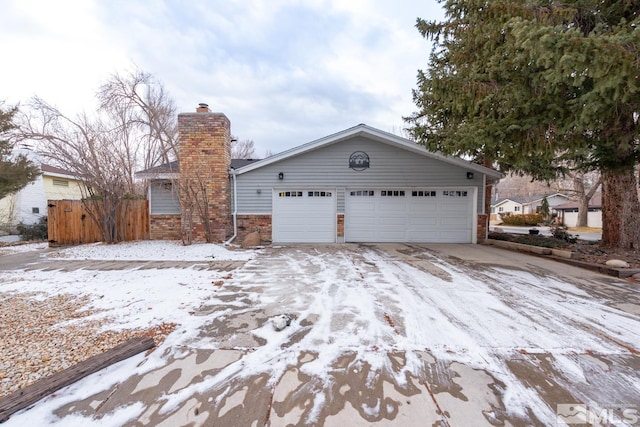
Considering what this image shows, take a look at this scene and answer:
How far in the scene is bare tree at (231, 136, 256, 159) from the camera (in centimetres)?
2508

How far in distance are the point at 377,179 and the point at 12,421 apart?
8588 mm

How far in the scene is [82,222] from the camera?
28.5ft

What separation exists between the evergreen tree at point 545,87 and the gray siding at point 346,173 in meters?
1.55

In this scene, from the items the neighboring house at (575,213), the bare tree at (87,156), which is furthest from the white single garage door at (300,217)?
the neighboring house at (575,213)

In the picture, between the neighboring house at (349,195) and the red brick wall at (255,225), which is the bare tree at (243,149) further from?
the red brick wall at (255,225)

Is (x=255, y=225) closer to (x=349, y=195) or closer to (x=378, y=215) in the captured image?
(x=349, y=195)

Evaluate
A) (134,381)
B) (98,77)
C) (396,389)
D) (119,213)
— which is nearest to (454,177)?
(396,389)

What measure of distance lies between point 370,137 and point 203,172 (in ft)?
17.9

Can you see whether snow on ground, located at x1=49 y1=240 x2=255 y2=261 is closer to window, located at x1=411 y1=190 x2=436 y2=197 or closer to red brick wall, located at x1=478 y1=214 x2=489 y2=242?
window, located at x1=411 y1=190 x2=436 y2=197

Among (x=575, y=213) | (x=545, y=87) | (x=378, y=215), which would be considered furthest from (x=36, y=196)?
(x=575, y=213)

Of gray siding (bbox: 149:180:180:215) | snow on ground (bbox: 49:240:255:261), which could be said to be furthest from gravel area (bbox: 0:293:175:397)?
gray siding (bbox: 149:180:180:215)

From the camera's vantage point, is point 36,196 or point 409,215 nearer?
point 409,215

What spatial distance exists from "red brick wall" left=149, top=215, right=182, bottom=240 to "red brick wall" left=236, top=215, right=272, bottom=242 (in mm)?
2048

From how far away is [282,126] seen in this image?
2392 centimetres
